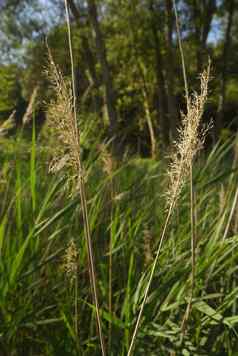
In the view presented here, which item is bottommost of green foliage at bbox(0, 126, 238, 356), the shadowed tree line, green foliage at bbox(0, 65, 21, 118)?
green foliage at bbox(0, 126, 238, 356)

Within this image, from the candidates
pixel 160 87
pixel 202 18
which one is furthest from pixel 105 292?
pixel 160 87

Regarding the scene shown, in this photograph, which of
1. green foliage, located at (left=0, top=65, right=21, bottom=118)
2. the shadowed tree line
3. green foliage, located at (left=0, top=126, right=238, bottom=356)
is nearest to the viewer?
green foliage, located at (left=0, top=126, right=238, bottom=356)

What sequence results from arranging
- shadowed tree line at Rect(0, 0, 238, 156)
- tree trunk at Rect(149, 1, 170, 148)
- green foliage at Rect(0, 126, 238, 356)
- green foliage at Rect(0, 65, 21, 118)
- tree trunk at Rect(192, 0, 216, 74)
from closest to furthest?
green foliage at Rect(0, 126, 238, 356)
green foliage at Rect(0, 65, 21, 118)
shadowed tree line at Rect(0, 0, 238, 156)
tree trunk at Rect(192, 0, 216, 74)
tree trunk at Rect(149, 1, 170, 148)

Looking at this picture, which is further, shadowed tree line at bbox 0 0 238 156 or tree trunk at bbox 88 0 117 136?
shadowed tree line at bbox 0 0 238 156

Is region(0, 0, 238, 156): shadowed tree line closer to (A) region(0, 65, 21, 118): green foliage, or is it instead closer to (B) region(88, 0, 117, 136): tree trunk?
(B) region(88, 0, 117, 136): tree trunk

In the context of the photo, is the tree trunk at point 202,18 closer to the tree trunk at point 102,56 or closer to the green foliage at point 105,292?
the tree trunk at point 102,56

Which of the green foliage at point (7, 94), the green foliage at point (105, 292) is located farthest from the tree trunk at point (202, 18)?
the green foliage at point (105, 292)

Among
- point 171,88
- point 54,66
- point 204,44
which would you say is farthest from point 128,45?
point 54,66

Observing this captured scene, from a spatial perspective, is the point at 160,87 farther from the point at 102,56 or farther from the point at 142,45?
the point at 102,56

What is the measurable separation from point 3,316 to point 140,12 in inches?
567

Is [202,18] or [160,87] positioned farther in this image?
[160,87]

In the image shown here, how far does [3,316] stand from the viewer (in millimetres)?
1363

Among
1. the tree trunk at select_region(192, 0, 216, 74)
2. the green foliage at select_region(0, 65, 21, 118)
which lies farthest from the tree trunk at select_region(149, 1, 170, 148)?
the green foliage at select_region(0, 65, 21, 118)

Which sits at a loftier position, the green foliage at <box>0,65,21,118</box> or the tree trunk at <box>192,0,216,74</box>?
the tree trunk at <box>192,0,216,74</box>
